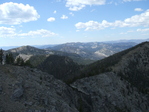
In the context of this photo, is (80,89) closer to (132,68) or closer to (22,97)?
(22,97)

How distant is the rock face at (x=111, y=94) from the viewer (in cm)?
8495

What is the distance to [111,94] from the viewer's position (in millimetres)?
94250

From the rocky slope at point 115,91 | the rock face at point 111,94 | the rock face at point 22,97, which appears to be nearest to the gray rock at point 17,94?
the rock face at point 22,97

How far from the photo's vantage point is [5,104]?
3675cm

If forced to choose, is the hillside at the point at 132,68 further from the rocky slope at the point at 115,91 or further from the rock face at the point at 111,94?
the rock face at the point at 111,94

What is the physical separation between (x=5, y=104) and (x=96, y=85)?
69.2m

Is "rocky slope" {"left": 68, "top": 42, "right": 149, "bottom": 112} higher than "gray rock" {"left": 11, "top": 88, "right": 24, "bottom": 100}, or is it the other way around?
"gray rock" {"left": 11, "top": 88, "right": 24, "bottom": 100}

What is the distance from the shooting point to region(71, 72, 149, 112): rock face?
84.9m

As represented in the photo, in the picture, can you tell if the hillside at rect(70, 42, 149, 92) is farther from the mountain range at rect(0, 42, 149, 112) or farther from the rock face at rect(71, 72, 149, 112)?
the rock face at rect(71, 72, 149, 112)

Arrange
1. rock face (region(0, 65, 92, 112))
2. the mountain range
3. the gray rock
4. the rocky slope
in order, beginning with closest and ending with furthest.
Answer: rock face (region(0, 65, 92, 112))
the gray rock
the mountain range
the rocky slope

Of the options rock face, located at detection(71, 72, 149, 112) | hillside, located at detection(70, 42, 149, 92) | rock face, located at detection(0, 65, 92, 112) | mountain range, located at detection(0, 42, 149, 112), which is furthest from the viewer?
hillside, located at detection(70, 42, 149, 92)

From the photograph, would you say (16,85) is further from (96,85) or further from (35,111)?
(96,85)

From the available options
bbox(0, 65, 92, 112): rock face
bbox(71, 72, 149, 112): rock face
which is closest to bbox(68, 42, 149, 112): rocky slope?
bbox(71, 72, 149, 112): rock face

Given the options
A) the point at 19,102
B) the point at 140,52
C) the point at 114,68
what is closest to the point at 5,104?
the point at 19,102
